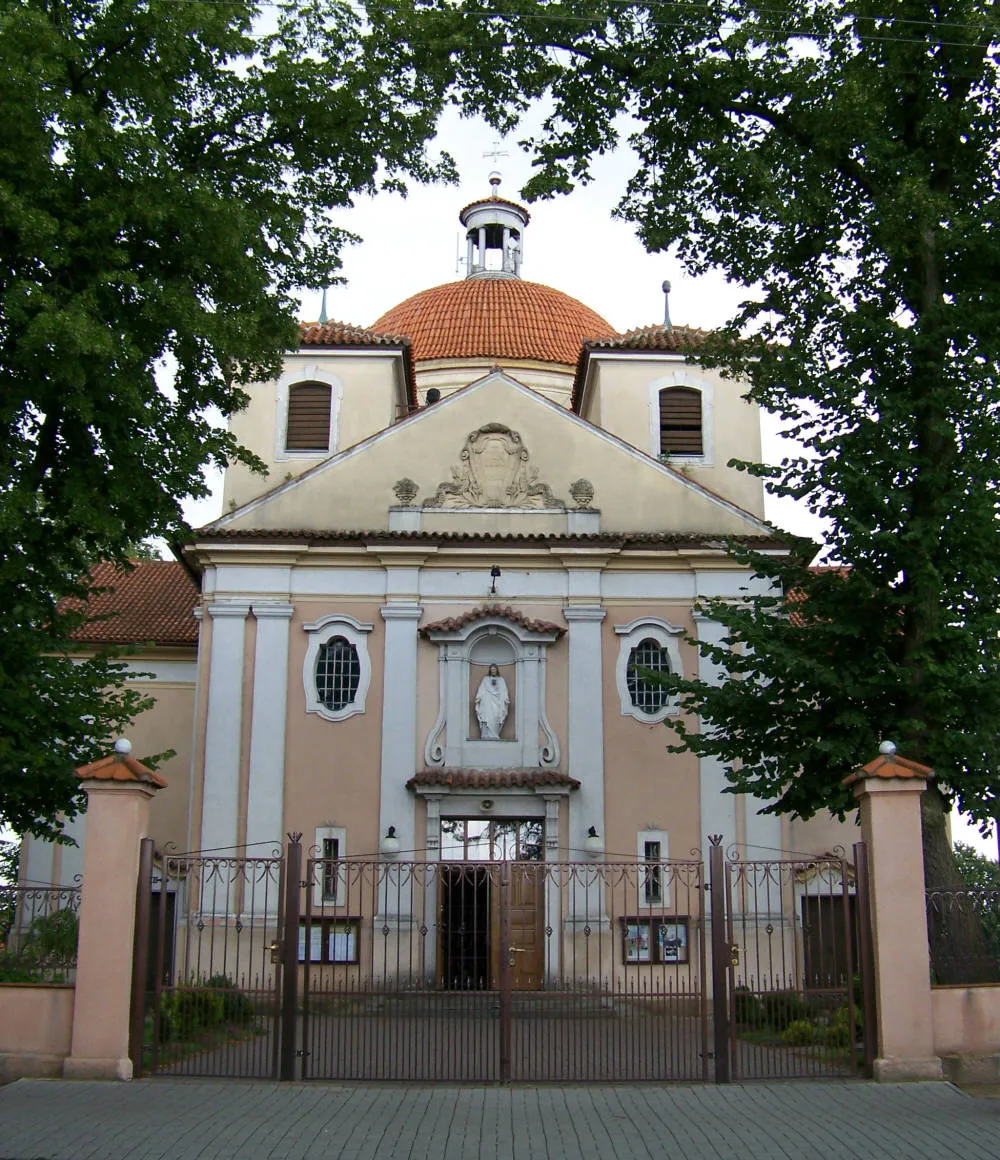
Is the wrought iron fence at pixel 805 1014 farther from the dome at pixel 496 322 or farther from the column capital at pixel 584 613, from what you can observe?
the dome at pixel 496 322

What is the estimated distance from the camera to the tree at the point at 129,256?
1408 centimetres

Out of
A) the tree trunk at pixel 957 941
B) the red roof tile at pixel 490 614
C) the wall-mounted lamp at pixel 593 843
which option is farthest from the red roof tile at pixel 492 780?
the tree trunk at pixel 957 941

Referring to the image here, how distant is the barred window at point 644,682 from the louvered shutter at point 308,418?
7567 millimetres

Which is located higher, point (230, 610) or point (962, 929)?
point (230, 610)

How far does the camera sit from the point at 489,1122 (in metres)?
11.0

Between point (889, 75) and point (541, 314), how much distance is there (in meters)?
19.8

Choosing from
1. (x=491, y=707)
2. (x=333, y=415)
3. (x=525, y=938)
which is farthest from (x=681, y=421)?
(x=525, y=938)

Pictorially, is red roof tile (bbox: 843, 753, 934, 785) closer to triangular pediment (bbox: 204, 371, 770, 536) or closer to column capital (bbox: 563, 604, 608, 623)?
column capital (bbox: 563, 604, 608, 623)

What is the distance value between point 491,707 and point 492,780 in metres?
1.34

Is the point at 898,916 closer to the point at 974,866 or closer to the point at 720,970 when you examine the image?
the point at 720,970

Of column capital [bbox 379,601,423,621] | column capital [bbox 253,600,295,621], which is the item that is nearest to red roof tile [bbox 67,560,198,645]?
column capital [bbox 253,600,295,621]

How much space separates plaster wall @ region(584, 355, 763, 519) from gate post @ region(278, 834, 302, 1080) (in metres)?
15.0

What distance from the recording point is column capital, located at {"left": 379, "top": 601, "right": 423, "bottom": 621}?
2319 cm

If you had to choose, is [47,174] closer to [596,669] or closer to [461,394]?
[461,394]
